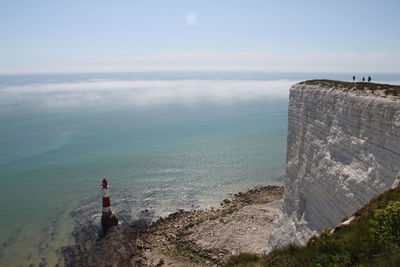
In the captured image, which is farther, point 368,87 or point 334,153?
point 334,153

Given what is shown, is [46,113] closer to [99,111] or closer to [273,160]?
[99,111]

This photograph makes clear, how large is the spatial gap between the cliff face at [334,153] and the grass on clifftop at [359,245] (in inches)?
98.6

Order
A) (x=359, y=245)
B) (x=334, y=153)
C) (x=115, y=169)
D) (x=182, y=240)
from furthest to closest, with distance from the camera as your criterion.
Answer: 1. (x=115, y=169)
2. (x=182, y=240)
3. (x=334, y=153)
4. (x=359, y=245)

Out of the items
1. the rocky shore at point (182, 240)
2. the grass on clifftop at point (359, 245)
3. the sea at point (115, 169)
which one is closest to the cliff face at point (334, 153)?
the grass on clifftop at point (359, 245)

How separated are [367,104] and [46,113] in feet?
285

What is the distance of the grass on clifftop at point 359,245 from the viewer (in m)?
7.58

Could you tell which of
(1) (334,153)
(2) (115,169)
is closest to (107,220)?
(2) (115,169)

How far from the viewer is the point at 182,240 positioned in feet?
74.1

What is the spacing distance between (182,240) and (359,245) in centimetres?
1599

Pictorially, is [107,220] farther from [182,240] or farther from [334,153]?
[334,153]

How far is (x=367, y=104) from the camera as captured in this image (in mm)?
13133

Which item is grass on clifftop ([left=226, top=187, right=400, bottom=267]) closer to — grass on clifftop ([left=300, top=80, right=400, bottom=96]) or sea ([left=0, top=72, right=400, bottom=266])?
grass on clifftop ([left=300, top=80, right=400, bottom=96])

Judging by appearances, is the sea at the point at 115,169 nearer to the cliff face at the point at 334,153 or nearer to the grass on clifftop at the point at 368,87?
the cliff face at the point at 334,153

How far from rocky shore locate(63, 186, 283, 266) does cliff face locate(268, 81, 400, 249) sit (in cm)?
295
